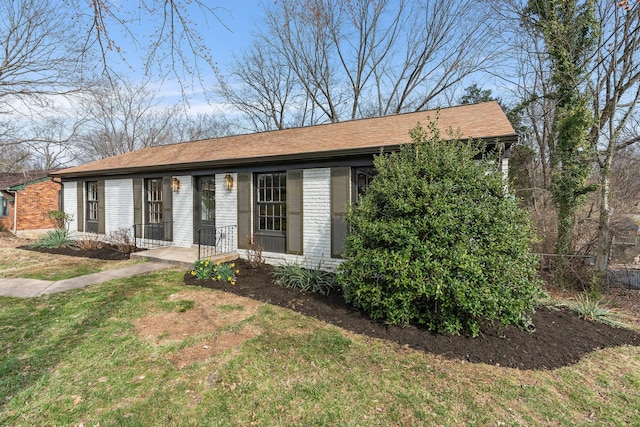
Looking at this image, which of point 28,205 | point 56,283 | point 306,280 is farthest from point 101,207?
point 306,280

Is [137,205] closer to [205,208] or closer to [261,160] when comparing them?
[205,208]

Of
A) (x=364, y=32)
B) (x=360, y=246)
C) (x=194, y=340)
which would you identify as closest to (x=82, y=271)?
(x=194, y=340)

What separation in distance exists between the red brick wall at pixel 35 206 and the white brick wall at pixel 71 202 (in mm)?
4212

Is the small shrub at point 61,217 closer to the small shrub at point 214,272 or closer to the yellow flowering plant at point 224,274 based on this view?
the small shrub at point 214,272

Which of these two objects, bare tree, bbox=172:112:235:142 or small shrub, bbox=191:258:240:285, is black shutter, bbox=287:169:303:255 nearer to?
small shrub, bbox=191:258:240:285

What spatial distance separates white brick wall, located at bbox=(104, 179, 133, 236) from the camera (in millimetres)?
10789

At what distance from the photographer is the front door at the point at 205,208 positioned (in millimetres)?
9344

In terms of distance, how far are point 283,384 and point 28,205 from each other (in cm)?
1992

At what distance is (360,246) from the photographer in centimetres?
446

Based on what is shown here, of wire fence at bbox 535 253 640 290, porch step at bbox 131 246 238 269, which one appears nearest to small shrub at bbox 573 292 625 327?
wire fence at bbox 535 253 640 290

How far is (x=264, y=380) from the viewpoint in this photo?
3107 mm

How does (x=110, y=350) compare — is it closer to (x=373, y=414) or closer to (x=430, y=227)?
(x=373, y=414)

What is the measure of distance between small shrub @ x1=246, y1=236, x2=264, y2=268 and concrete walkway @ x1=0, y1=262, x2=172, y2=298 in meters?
2.16

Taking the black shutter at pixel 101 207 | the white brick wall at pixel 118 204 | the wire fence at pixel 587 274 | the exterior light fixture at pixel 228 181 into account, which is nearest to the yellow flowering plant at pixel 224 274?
the exterior light fixture at pixel 228 181
